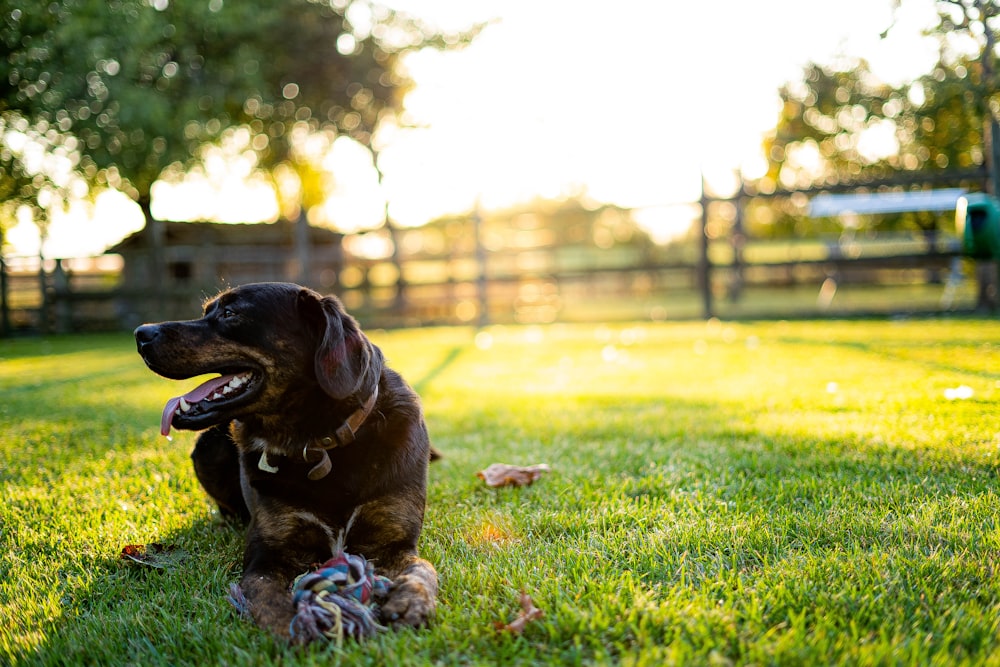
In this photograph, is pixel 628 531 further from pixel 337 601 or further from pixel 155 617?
pixel 155 617

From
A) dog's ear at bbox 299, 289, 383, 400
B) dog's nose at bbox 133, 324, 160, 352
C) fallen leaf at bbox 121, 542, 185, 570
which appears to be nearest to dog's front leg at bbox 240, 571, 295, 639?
fallen leaf at bbox 121, 542, 185, 570

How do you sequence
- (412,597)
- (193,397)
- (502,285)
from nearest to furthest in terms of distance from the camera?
(412,597) → (193,397) → (502,285)

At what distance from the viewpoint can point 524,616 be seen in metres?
2.06

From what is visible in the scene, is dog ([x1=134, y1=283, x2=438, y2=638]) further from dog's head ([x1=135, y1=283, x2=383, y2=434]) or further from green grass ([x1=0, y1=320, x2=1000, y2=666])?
green grass ([x1=0, y1=320, x2=1000, y2=666])

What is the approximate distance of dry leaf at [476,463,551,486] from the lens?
3.65 m

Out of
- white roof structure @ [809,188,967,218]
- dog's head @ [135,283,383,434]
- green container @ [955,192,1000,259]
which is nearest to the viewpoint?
dog's head @ [135,283,383,434]

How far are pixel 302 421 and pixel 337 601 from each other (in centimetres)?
90

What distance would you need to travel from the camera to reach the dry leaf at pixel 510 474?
3654mm

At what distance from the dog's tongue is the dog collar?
0.44 metres

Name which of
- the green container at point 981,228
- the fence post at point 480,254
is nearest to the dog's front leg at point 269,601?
the green container at point 981,228

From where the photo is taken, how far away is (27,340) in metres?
16.6

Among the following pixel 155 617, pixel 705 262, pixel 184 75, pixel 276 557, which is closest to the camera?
pixel 155 617

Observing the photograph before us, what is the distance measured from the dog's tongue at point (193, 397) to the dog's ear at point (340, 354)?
426 millimetres

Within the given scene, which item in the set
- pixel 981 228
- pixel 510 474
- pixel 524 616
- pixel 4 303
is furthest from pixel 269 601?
pixel 4 303
